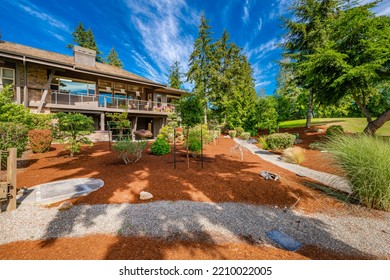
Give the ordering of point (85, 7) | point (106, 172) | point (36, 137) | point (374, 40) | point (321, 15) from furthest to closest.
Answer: point (321, 15) < point (85, 7) < point (374, 40) < point (36, 137) < point (106, 172)

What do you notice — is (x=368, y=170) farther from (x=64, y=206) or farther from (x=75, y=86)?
(x=75, y=86)

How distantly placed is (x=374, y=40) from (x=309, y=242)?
44.0 ft

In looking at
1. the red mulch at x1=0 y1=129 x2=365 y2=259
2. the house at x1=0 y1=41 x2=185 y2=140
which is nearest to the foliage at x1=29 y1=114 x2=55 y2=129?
the house at x1=0 y1=41 x2=185 y2=140

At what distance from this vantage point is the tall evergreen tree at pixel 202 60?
24547 millimetres

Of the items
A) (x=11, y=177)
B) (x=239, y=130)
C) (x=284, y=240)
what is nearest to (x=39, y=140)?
(x=11, y=177)

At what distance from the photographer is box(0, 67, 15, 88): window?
36.5ft

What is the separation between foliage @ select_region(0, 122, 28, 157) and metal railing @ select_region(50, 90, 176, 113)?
307 inches

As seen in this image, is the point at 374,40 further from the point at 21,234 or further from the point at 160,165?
the point at 21,234

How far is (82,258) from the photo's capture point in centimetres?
224

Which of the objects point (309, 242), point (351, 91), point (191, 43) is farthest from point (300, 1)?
point (309, 242)

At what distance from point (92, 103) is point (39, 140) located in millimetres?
6379

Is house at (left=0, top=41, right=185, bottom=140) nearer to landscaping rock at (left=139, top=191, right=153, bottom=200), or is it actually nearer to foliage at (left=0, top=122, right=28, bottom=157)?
Result: landscaping rock at (left=139, top=191, right=153, bottom=200)

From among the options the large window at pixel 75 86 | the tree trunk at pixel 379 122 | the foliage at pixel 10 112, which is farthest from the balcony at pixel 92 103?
the tree trunk at pixel 379 122

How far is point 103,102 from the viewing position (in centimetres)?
1534
